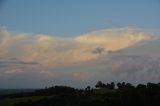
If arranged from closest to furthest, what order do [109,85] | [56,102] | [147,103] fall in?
[147,103]
[56,102]
[109,85]

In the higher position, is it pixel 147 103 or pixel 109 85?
pixel 109 85

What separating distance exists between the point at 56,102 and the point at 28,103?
31.8ft

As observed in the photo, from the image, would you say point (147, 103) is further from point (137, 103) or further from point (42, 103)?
point (42, 103)

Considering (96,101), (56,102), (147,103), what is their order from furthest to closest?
1. (56,102)
2. (96,101)
3. (147,103)

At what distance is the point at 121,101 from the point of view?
11431 cm

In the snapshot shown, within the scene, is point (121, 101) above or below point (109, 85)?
below

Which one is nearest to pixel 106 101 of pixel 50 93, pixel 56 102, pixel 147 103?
pixel 147 103

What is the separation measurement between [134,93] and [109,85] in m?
69.8

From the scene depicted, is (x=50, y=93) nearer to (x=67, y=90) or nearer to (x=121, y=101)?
(x=67, y=90)

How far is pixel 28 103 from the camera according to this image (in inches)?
5610

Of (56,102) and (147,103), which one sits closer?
(147,103)

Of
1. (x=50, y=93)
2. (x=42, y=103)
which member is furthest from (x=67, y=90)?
(x=42, y=103)

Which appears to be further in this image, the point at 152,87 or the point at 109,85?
the point at 109,85

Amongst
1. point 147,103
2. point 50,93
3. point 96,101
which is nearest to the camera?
point 147,103
